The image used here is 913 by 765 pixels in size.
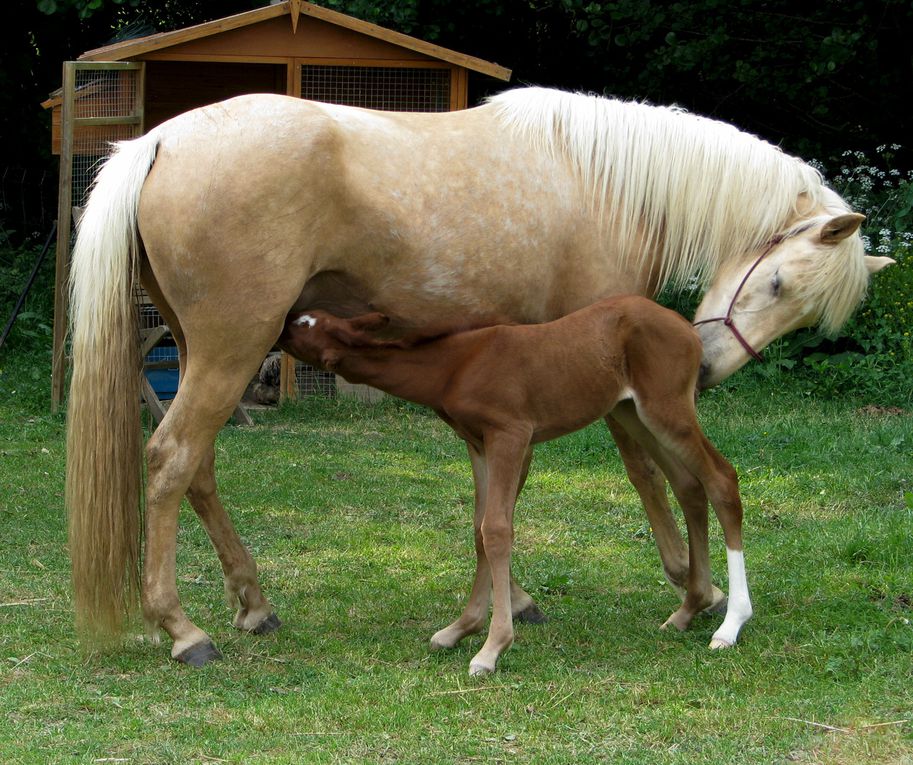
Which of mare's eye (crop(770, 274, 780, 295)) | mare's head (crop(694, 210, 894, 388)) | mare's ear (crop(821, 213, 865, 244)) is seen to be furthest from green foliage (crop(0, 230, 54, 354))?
mare's ear (crop(821, 213, 865, 244))

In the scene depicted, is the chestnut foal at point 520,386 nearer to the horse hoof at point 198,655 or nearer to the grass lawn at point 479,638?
→ the grass lawn at point 479,638

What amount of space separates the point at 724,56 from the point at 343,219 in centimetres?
722

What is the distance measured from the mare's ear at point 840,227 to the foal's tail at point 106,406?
2.46 metres

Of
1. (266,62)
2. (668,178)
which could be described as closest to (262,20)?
(266,62)

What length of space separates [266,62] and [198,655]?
5.87m

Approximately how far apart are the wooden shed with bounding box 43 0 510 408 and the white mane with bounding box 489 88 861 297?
4503mm

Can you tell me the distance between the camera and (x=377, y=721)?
3.52 metres

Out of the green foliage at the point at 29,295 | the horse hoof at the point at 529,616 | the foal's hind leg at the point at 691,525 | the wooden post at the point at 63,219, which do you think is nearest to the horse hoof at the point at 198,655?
the horse hoof at the point at 529,616

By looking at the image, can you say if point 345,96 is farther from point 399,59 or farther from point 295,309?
point 295,309

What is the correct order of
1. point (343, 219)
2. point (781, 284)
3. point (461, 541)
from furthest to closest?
1. point (461, 541)
2. point (781, 284)
3. point (343, 219)

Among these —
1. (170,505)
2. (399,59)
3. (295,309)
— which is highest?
(399,59)

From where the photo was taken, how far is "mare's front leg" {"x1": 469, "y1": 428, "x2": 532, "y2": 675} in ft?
13.0

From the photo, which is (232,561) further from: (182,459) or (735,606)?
(735,606)

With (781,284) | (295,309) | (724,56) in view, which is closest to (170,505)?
(295,309)
